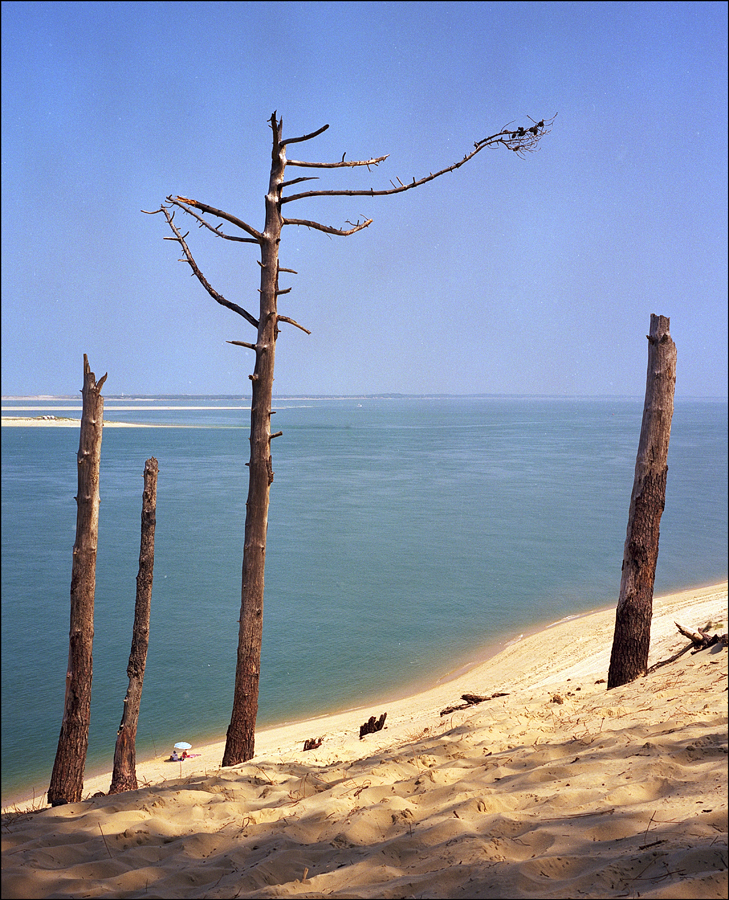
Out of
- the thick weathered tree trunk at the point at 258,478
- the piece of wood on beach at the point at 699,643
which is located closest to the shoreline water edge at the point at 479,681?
the thick weathered tree trunk at the point at 258,478

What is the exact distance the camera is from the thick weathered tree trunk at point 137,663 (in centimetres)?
705

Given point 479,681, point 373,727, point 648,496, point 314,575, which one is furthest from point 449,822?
point 314,575

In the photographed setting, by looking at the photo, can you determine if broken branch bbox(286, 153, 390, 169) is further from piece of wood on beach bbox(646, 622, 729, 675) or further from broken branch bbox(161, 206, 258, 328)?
piece of wood on beach bbox(646, 622, 729, 675)

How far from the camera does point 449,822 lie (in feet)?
12.2

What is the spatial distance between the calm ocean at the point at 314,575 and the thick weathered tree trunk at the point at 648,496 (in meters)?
6.91

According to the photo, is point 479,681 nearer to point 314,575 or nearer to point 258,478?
point 258,478

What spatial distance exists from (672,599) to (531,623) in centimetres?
396

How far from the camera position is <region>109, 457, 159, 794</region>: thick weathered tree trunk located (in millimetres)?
7055

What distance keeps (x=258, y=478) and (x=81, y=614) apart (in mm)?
2182

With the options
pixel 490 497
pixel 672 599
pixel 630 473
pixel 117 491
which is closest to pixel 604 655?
pixel 672 599

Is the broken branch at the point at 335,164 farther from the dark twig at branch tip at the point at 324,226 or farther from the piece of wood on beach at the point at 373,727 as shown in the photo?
the piece of wood on beach at the point at 373,727

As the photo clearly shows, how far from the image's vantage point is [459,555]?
93.5ft

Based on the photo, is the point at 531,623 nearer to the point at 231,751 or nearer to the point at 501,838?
the point at 231,751

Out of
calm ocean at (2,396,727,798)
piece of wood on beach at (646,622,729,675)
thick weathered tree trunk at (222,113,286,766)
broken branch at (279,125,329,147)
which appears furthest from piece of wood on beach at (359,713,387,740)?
broken branch at (279,125,329,147)
